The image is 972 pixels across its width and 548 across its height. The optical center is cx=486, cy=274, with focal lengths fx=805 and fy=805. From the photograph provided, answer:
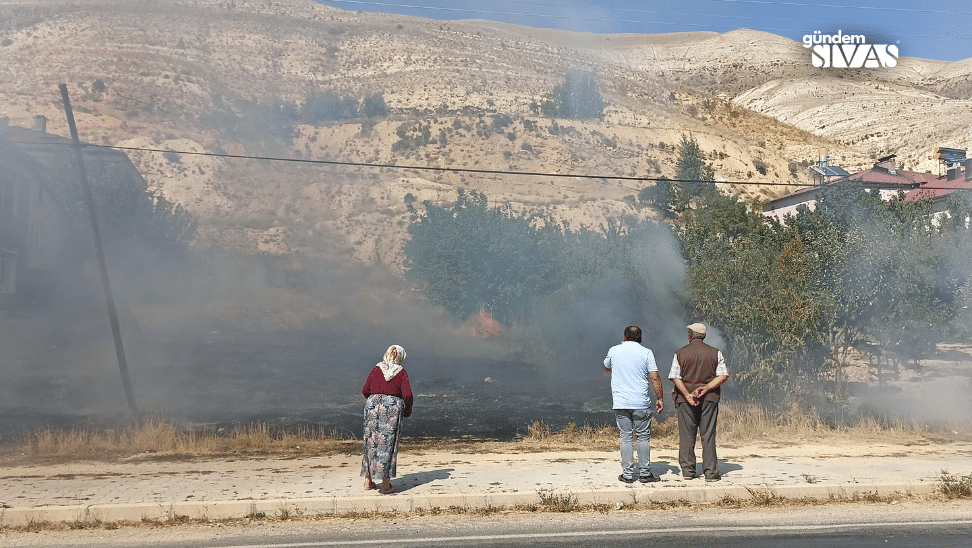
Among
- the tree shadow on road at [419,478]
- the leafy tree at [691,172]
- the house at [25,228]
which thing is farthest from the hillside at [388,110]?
the tree shadow on road at [419,478]

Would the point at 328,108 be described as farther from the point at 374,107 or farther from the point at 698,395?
the point at 698,395

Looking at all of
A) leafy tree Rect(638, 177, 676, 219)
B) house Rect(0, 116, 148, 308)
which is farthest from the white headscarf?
leafy tree Rect(638, 177, 676, 219)

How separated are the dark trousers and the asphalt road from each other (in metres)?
0.79

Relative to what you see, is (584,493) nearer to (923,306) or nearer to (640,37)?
(923,306)

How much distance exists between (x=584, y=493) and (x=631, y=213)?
189 feet

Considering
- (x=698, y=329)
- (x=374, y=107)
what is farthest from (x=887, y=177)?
(x=374, y=107)

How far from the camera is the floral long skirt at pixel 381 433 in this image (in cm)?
828

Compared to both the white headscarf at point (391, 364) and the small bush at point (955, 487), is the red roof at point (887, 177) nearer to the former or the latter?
the small bush at point (955, 487)

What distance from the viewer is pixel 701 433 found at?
8773 millimetres

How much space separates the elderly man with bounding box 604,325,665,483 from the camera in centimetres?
868

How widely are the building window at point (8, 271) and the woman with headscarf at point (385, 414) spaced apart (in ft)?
113

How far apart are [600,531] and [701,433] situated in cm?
209

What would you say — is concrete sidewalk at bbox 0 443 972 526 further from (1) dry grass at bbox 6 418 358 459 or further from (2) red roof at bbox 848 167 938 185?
(2) red roof at bbox 848 167 938 185

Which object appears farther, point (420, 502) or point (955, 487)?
point (955, 487)
